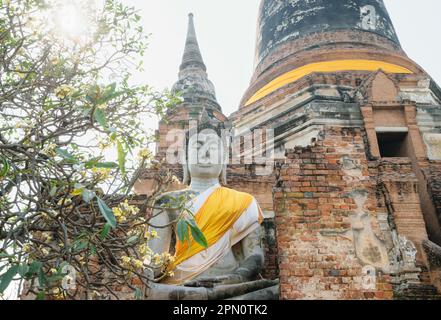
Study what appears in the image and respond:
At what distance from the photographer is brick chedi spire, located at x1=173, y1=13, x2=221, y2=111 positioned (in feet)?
33.1

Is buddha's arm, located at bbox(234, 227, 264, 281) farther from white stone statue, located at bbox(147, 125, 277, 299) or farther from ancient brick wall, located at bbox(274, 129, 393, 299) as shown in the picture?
ancient brick wall, located at bbox(274, 129, 393, 299)

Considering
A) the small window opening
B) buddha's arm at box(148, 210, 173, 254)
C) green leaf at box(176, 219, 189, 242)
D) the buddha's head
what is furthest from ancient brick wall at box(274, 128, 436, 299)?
the small window opening

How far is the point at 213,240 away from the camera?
14.4ft

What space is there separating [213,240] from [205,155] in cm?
89

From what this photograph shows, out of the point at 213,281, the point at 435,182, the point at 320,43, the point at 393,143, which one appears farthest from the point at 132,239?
the point at 320,43

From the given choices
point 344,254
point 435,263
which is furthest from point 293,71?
point 344,254

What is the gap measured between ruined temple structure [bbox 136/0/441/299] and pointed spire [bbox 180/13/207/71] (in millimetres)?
48

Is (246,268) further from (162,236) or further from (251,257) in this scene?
(162,236)

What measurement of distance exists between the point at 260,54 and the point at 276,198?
27.5 ft

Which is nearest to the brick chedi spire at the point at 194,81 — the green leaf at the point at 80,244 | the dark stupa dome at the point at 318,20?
the dark stupa dome at the point at 318,20

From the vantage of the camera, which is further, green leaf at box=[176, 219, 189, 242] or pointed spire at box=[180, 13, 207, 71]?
pointed spire at box=[180, 13, 207, 71]

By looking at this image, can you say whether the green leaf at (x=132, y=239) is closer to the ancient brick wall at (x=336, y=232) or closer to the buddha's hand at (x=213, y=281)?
the buddha's hand at (x=213, y=281)

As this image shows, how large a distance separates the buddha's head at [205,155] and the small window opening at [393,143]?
3.38m

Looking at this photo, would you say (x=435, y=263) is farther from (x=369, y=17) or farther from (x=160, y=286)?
(x=369, y=17)
